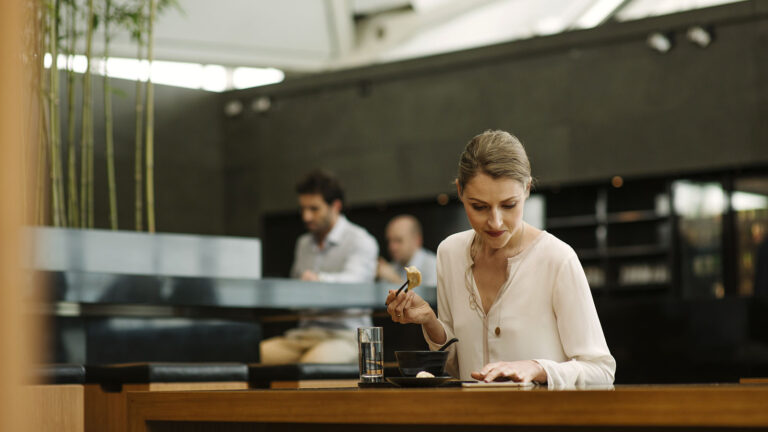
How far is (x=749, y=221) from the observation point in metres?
7.87

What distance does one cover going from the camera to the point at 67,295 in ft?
10.8

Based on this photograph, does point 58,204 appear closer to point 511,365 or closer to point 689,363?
point 511,365

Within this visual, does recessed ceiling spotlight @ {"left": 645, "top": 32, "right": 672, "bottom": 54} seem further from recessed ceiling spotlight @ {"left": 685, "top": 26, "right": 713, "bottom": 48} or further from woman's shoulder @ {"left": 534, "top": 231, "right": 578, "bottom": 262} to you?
woman's shoulder @ {"left": 534, "top": 231, "right": 578, "bottom": 262}

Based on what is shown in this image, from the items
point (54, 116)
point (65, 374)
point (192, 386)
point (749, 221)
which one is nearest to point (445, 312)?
point (192, 386)

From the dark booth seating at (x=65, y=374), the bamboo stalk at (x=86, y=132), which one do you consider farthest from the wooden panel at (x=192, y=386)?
the bamboo stalk at (x=86, y=132)

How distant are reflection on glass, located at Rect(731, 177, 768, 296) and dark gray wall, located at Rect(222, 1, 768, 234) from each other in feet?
0.64

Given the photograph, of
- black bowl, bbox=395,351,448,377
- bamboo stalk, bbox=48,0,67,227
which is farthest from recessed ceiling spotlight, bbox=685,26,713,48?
black bowl, bbox=395,351,448,377

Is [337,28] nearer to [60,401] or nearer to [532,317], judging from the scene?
[60,401]

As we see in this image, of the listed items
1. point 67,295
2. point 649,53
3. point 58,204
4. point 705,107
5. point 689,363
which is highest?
point 649,53

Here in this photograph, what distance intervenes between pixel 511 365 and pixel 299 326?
280 centimetres

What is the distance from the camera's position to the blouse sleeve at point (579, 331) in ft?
6.89

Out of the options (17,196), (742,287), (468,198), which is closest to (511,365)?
(468,198)

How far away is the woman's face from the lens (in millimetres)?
2221

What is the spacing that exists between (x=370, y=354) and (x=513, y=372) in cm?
34
